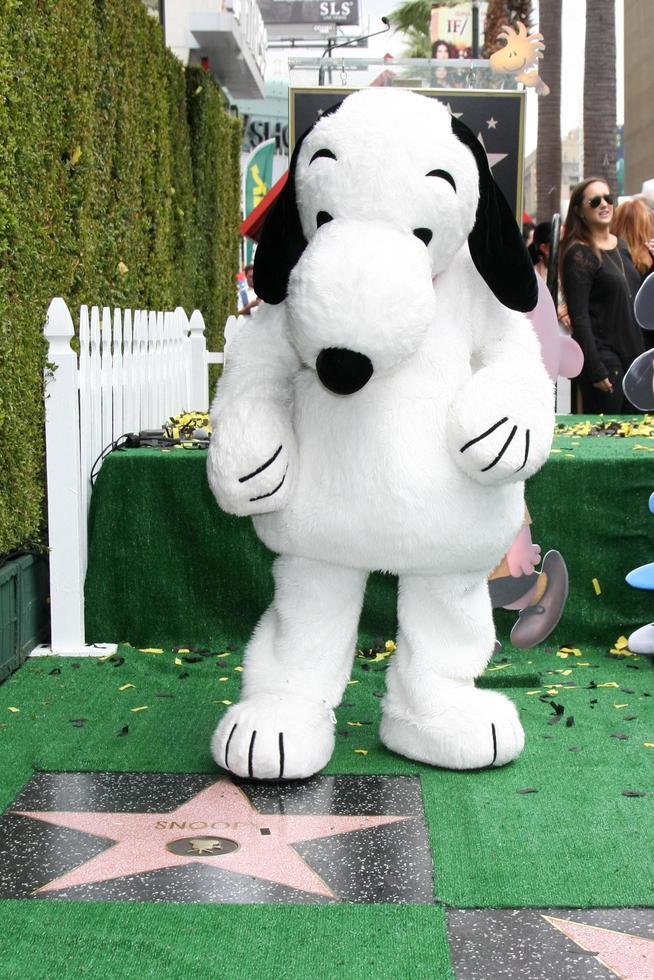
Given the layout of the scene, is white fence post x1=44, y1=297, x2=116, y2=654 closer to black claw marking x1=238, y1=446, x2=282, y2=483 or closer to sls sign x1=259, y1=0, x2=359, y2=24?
black claw marking x1=238, y1=446, x2=282, y2=483

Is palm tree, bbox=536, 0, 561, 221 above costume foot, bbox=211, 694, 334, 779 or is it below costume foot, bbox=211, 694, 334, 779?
above

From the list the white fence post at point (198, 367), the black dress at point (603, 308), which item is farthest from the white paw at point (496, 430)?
the white fence post at point (198, 367)

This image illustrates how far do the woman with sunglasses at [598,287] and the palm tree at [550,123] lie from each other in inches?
417

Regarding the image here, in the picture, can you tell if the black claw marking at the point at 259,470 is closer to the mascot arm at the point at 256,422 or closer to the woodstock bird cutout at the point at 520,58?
the mascot arm at the point at 256,422

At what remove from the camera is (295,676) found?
3.06 metres

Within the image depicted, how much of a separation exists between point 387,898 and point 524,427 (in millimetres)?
1063

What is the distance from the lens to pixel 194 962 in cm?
213

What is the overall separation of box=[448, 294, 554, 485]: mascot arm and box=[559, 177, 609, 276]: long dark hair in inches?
121

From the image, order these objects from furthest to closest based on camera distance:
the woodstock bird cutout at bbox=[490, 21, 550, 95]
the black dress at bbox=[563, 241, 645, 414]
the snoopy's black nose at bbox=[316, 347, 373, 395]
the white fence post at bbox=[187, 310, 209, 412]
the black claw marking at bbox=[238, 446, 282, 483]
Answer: the white fence post at bbox=[187, 310, 209, 412] < the black dress at bbox=[563, 241, 645, 414] < the woodstock bird cutout at bbox=[490, 21, 550, 95] < the black claw marking at bbox=[238, 446, 282, 483] < the snoopy's black nose at bbox=[316, 347, 373, 395]

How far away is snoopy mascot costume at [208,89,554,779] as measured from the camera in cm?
259

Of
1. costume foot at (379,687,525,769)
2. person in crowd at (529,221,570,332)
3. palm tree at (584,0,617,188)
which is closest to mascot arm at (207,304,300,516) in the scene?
costume foot at (379,687,525,769)

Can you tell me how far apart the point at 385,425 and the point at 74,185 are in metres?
2.66

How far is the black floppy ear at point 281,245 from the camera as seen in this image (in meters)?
2.88

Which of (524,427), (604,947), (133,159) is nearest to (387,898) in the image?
(604,947)
